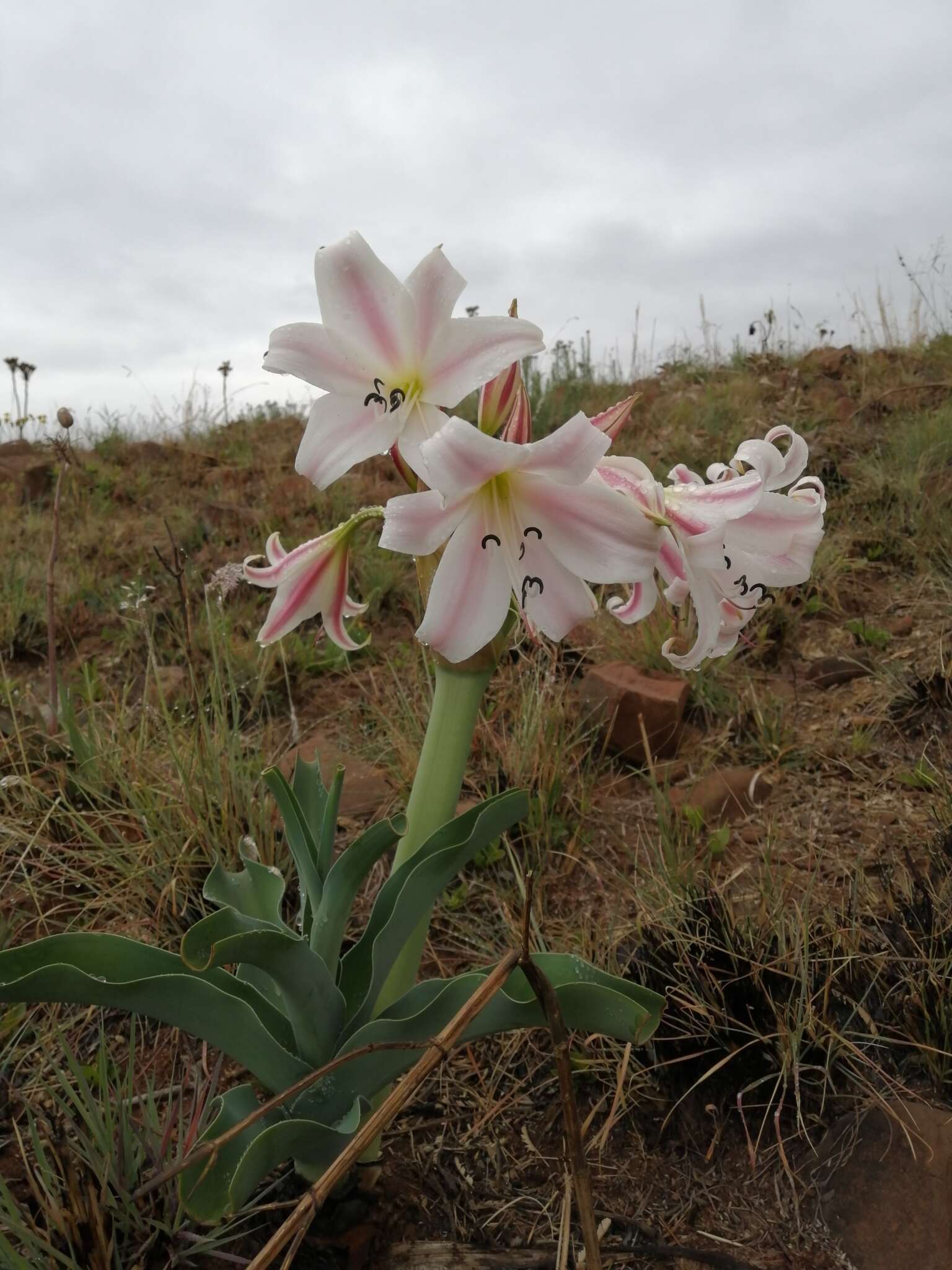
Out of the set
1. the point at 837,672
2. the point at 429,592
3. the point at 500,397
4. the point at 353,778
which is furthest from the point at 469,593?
the point at 837,672

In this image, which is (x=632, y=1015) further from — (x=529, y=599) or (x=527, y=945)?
(x=529, y=599)

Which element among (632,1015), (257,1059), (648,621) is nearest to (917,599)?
(648,621)

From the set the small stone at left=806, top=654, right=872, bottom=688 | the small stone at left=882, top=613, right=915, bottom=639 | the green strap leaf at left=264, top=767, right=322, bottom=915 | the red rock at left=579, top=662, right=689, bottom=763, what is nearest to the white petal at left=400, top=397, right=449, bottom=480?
the green strap leaf at left=264, top=767, right=322, bottom=915

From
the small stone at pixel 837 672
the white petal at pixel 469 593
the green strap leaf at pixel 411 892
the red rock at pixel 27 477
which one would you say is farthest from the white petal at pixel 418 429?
the red rock at pixel 27 477

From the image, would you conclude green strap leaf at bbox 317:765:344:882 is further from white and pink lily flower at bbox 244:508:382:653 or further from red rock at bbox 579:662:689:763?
red rock at bbox 579:662:689:763

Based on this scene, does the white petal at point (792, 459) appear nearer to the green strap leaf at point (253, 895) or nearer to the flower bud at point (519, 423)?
the flower bud at point (519, 423)

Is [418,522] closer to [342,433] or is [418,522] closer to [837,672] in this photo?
[342,433]
